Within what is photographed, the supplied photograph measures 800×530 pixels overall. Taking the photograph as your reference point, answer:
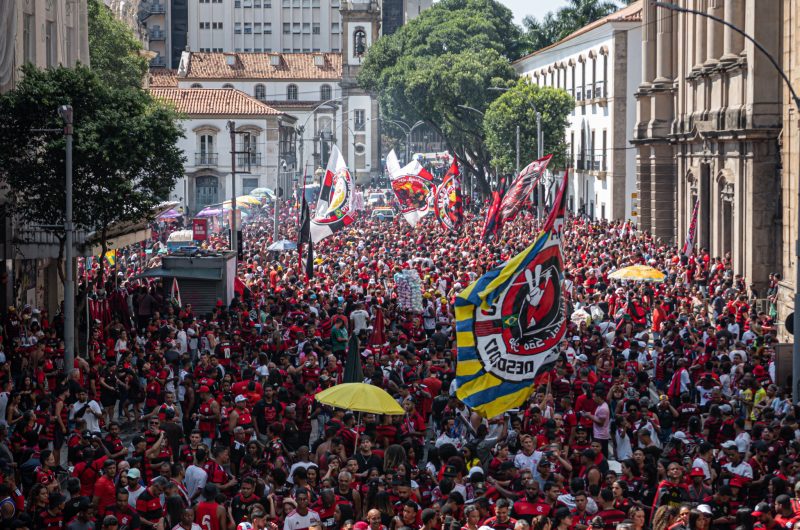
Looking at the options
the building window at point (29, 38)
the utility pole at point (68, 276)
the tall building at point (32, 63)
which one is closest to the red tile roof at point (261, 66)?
the tall building at point (32, 63)

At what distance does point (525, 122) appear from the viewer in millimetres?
Answer: 70188

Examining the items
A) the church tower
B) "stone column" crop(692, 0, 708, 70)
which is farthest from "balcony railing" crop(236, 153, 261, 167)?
"stone column" crop(692, 0, 708, 70)

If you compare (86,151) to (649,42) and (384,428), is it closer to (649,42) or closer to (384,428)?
(384,428)

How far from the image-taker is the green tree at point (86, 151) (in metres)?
27.2

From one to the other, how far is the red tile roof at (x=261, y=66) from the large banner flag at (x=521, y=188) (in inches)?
3295

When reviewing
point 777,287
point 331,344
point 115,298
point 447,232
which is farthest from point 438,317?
point 447,232

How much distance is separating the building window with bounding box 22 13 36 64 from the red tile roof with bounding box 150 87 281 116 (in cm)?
6363

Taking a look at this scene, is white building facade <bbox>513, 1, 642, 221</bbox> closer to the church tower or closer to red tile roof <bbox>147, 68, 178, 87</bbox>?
the church tower

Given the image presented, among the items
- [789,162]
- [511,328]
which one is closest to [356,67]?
[789,162]

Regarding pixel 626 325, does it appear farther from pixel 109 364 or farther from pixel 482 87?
pixel 482 87

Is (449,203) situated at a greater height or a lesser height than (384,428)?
greater

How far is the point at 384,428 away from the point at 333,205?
2498cm

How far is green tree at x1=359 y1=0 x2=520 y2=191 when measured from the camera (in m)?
79.6

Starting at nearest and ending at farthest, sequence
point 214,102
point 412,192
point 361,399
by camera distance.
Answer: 1. point 361,399
2. point 412,192
3. point 214,102
